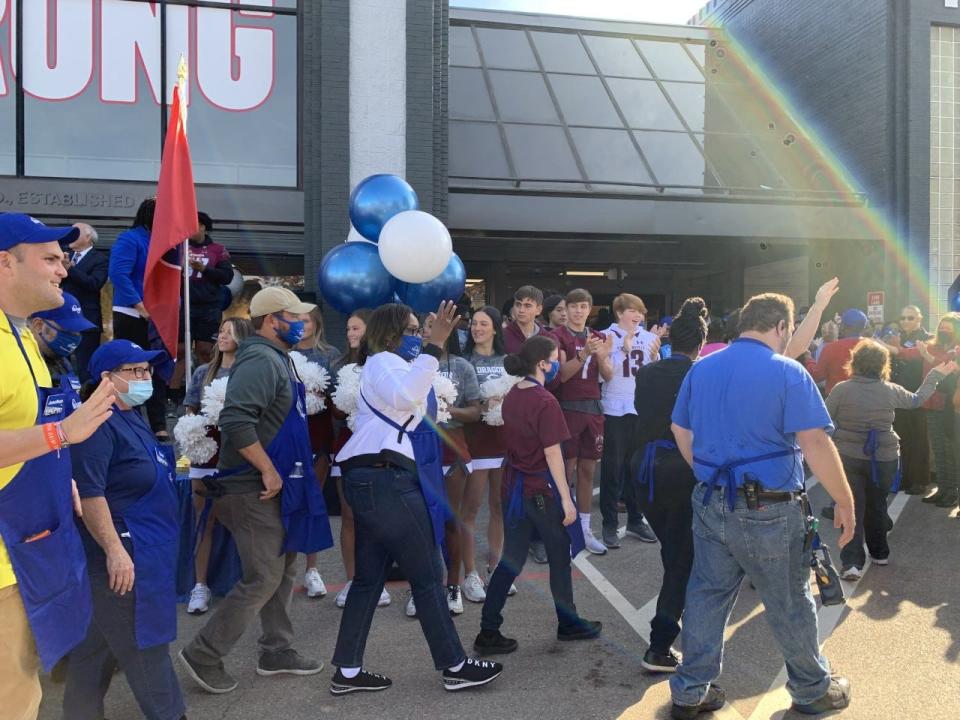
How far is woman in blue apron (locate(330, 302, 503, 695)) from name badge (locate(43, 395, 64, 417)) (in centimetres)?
154

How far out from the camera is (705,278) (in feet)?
55.2

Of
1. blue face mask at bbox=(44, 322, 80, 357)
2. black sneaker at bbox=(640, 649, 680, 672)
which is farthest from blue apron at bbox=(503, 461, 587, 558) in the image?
blue face mask at bbox=(44, 322, 80, 357)

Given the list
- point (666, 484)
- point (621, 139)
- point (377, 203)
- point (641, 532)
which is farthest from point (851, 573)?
point (621, 139)

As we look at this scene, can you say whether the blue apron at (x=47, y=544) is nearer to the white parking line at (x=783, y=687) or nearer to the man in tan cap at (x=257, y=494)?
the man in tan cap at (x=257, y=494)

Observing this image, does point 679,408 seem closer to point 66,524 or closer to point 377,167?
point 66,524

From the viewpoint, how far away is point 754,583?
11.6 feet

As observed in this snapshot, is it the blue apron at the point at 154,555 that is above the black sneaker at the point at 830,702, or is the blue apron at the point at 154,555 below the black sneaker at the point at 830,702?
above

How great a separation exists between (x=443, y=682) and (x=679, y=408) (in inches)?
70.5

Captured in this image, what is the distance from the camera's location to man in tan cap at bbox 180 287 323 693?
379 centimetres

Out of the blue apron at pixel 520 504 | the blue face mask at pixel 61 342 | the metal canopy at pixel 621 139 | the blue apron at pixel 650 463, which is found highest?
the metal canopy at pixel 621 139

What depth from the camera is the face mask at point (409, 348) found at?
3.99 m

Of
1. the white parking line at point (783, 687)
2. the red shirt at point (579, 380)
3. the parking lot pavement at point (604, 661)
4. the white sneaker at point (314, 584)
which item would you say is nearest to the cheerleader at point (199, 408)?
the parking lot pavement at point (604, 661)

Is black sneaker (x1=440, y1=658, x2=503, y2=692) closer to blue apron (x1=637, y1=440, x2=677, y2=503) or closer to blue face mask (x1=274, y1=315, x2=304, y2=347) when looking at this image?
blue apron (x1=637, y1=440, x2=677, y2=503)

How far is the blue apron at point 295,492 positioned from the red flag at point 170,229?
2.43 m
